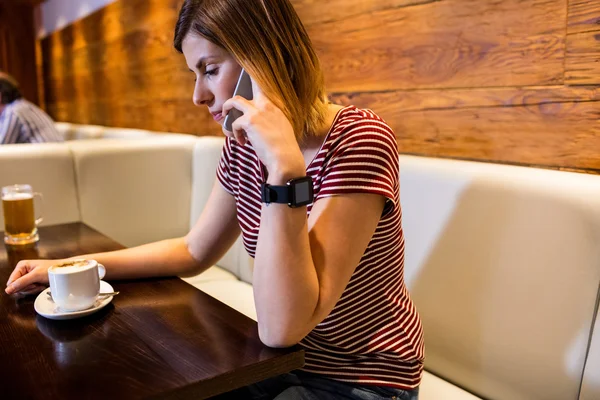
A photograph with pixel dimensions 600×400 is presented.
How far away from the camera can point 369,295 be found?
994mm

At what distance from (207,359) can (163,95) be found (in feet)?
9.30

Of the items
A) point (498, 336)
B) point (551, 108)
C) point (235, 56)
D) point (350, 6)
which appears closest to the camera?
point (235, 56)

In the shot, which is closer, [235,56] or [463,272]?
[235,56]

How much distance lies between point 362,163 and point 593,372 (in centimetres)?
60

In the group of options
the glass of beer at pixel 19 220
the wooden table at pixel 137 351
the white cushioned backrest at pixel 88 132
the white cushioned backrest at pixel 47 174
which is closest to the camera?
the wooden table at pixel 137 351

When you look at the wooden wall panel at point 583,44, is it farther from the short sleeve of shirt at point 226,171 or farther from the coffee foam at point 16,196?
the coffee foam at point 16,196

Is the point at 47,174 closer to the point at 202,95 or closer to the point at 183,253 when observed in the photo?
the point at 183,253

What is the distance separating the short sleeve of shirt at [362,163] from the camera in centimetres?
91

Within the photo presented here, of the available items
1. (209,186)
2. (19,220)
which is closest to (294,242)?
(19,220)

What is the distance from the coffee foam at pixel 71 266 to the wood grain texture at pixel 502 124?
1.06 m

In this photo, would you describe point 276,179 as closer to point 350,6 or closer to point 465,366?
point 465,366

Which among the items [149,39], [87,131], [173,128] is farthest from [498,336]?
[87,131]

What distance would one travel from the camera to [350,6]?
1901 millimetres

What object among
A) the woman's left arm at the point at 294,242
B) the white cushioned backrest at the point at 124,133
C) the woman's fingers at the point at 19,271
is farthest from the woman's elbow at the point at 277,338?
the white cushioned backrest at the point at 124,133
